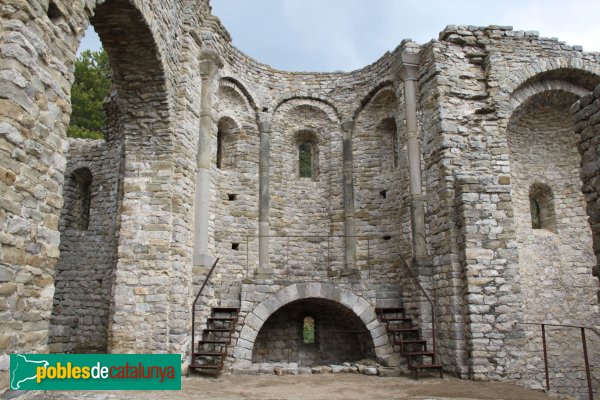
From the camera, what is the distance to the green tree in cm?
1798

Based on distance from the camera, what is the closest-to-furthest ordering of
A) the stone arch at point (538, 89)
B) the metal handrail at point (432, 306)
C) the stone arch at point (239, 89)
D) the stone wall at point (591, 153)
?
1. the stone wall at point (591, 153)
2. the metal handrail at point (432, 306)
3. the stone arch at point (538, 89)
4. the stone arch at point (239, 89)

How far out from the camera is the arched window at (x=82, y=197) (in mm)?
12781

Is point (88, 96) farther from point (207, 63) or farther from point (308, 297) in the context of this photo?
point (308, 297)

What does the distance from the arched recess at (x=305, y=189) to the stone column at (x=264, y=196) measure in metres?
0.25

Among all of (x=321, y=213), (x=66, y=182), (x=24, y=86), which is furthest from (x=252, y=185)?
(x=24, y=86)

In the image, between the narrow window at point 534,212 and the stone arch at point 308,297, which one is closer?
the stone arch at point 308,297

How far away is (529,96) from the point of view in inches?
429

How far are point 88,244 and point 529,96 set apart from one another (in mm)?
10954

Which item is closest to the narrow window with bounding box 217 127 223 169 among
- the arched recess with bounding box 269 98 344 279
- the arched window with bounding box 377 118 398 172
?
the arched recess with bounding box 269 98 344 279

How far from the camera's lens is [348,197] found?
12742 millimetres

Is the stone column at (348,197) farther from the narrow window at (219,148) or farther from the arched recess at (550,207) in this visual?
the arched recess at (550,207)

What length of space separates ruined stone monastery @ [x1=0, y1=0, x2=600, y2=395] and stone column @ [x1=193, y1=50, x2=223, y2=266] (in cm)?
4

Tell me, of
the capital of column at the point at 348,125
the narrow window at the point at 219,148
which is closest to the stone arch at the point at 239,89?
the narrow window at the point at 219,148

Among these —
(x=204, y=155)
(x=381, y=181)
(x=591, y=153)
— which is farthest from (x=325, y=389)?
(x=381, y=181)
